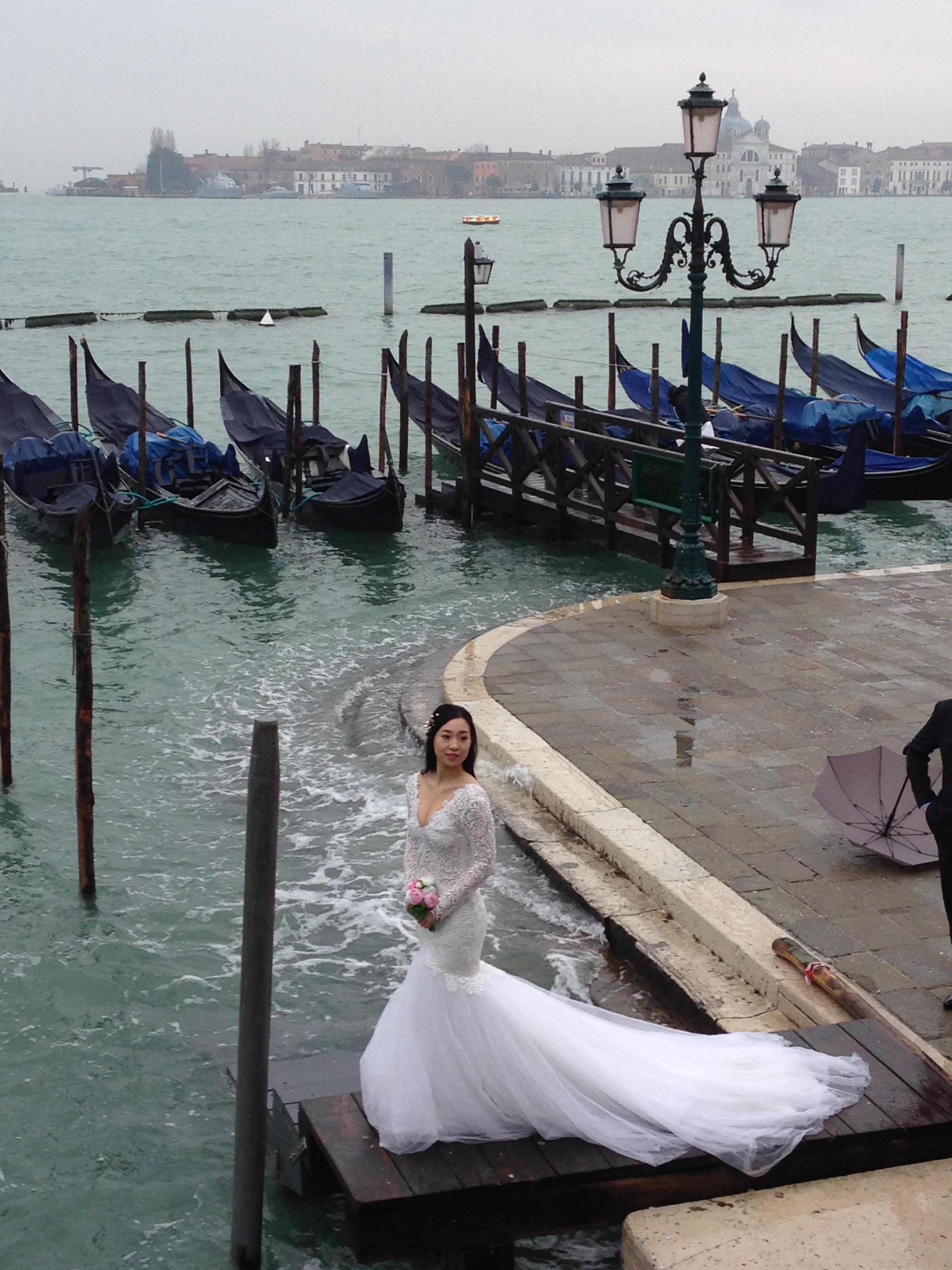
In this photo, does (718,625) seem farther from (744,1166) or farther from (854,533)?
(854,533)

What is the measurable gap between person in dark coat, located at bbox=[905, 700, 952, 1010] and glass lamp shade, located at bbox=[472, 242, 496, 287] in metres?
11.6

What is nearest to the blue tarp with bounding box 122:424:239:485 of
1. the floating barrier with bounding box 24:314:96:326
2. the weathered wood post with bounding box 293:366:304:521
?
the weathered wood post with bounding box 293:366:304:521

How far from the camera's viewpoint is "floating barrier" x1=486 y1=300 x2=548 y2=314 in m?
44.2

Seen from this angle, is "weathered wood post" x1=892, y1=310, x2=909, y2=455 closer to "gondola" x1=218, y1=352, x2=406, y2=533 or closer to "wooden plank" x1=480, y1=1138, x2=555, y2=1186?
"gondola" x1=218, y1=352, x2=406, y2=533

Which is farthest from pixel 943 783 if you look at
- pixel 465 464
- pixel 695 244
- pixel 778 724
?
pixel 465 464

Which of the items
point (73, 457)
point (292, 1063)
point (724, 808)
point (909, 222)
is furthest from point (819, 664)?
point (909, 222)

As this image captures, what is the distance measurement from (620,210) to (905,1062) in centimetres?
584

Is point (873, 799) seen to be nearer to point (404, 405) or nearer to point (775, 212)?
point (775, 212)

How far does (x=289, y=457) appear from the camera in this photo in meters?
15.7

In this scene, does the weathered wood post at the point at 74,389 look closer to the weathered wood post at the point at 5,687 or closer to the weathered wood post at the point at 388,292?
the weathered wood post at the point at 5,687

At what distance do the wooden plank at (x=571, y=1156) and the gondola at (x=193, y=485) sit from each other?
10752 millimetres

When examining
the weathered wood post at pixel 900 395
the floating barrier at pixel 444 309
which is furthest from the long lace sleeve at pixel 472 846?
the floating barrier at pixel 444 309

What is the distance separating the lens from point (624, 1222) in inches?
149

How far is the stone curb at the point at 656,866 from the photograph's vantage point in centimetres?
471
